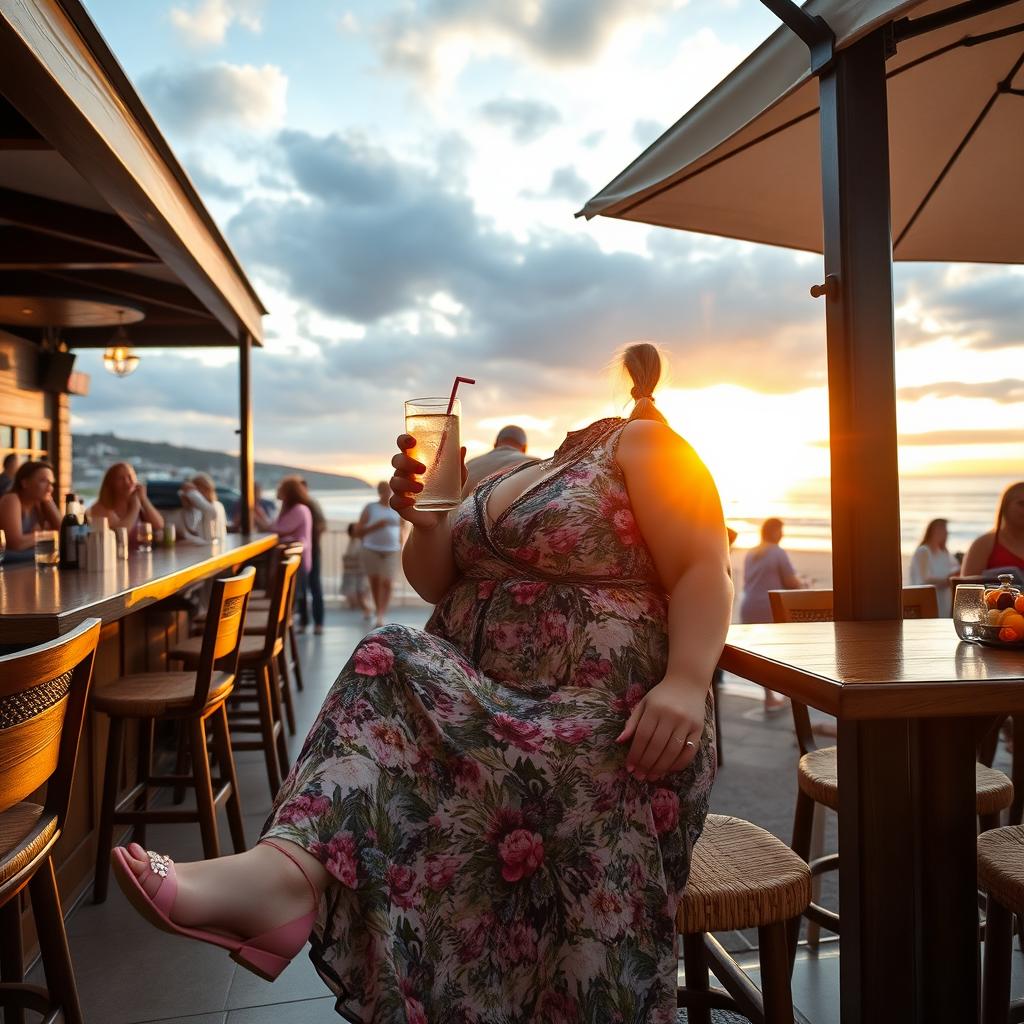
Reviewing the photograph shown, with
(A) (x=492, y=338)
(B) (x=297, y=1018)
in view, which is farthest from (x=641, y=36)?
(A) (x=492, y=338)

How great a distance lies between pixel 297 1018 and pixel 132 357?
6.43 metres

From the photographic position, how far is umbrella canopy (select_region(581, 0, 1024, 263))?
1.94m

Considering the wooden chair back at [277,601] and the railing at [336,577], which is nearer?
the wooden chair back at [277,601]

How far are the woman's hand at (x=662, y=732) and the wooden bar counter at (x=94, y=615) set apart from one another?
147cm

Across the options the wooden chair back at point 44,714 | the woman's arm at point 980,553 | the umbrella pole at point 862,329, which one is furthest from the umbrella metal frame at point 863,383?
the woman's arm at point 980,553

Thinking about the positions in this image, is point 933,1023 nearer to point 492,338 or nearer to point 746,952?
point 746,952

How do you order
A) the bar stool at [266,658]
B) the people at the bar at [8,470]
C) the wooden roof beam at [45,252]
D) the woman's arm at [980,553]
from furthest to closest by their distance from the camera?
the people at the bar at [8,470] → the wooden roof beam at [45,252] → the woman's arm at [980,553] → the bar stool at [266,658]

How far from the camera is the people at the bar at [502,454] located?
467 cm

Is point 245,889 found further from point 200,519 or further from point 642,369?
point 200,519

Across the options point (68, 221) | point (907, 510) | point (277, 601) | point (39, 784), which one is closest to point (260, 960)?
point (39, 784)

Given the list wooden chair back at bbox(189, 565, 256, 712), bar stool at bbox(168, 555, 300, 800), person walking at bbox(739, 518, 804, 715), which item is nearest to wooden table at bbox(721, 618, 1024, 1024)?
wooden chair back at bbox(189, 565, 256, 712)

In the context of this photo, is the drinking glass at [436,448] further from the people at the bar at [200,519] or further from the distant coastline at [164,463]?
the distant coastline at [164,463]

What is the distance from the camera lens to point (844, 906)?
4.50 ft

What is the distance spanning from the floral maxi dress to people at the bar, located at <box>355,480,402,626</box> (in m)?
7.53
